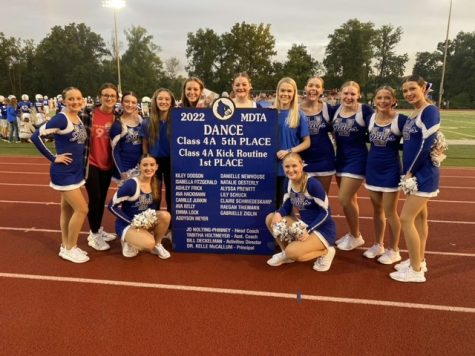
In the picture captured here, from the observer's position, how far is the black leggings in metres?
4.64

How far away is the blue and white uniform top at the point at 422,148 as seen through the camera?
3.54 meters

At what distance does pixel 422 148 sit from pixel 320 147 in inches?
49.8

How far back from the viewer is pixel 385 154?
4102 mm

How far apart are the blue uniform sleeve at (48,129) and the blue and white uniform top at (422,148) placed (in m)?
3.49

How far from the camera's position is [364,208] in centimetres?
691

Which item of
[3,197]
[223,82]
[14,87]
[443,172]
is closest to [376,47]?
[223,82]

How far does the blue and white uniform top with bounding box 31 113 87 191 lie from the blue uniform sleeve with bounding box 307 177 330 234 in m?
2.51

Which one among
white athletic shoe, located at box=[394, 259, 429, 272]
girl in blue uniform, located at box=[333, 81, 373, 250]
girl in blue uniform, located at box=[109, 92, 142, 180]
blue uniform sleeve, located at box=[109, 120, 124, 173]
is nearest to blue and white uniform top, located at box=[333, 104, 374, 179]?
girl in blue uniform, located at box=[333, 81, 373, 250]

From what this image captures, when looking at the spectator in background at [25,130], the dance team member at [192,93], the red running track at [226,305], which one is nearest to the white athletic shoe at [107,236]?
the red running track at [226,305]

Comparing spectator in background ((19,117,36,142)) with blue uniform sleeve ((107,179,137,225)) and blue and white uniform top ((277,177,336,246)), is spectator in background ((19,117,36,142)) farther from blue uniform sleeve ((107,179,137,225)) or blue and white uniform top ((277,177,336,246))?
blue and white uniform top ((277,177,336,246))

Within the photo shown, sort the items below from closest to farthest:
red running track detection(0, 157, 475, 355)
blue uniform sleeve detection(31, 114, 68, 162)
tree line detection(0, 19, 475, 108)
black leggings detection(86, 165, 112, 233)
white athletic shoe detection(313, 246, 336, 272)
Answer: red running track detection(0, 157, 475, 355)
blue uniform sleeve detection(31, 114, 68, 162)
white athletic shoe detection(313, 246, 336, 272)
black leggings detection(86, 165, 112, 233)
tree line detection(0, 19, 475, 108)

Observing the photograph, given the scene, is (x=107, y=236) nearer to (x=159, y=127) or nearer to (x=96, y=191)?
(x=96, y=191)

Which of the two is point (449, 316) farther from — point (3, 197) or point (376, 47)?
point (376, 47)

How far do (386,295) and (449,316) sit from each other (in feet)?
1.76
